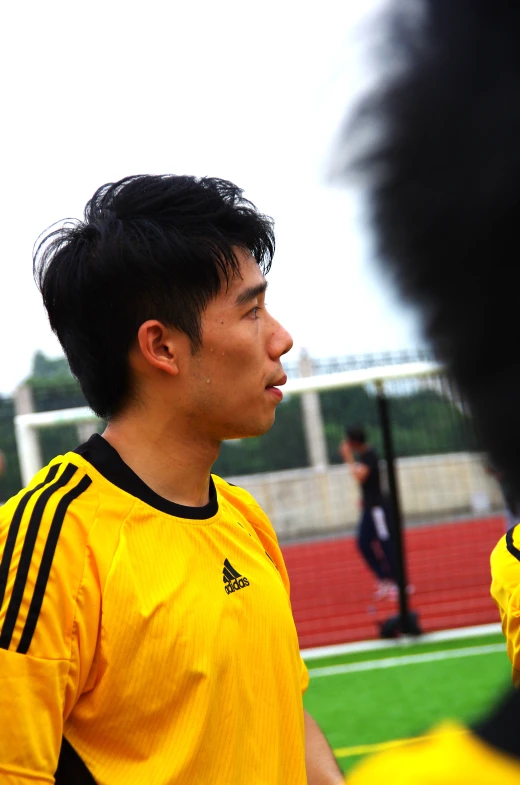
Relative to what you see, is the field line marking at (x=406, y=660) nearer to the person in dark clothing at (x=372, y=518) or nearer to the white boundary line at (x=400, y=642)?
the white boundary line at (x=400, y=642)

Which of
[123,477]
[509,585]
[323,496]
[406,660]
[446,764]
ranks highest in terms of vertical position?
[446,764]

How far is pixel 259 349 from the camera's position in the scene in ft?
6.67

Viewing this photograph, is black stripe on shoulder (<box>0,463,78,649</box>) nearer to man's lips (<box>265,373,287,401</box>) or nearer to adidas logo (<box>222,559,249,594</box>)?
adidas logo (<box>222,559,249,594</box>)

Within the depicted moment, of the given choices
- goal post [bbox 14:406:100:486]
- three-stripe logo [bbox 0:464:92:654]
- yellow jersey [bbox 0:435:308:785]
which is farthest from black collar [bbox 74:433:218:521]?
goal post [bbox 14:406:100:486]

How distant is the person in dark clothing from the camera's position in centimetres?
1067

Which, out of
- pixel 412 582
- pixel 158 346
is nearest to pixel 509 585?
pixel 158 346

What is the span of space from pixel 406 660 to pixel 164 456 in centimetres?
591

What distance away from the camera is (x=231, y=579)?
194 centimetres

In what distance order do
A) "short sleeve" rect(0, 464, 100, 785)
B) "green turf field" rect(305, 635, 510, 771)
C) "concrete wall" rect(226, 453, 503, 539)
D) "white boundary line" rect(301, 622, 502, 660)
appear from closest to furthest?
"short sleeve" rect(0, 464, 100, 785), "green turf field" rect(305, 635, 510, 771), "white boundary line" rect(301, 622, 502, 660), "concrete wall" rect(226, 453, 503, 539)

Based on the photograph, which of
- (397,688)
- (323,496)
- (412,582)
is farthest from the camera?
(323,496)

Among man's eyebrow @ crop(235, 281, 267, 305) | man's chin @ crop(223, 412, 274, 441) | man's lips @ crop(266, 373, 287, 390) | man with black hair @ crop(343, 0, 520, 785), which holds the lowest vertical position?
man's chin @ crop(223, 412, 274, 441)

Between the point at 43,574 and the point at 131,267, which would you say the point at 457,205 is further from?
the point at 131,267

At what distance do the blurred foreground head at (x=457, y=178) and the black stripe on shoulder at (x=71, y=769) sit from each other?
4.41ft

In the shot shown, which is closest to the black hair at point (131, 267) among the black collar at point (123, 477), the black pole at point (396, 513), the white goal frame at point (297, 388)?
the black collar at point (123, 477)
